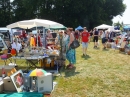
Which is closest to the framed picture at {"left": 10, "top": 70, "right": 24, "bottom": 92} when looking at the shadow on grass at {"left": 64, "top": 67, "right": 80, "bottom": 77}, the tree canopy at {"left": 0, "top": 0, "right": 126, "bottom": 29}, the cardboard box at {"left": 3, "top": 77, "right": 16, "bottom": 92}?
the cardboard box at {"left": 3, "top": 77, "right": 16, "bottom": 92}

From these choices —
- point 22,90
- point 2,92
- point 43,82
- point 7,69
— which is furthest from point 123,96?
point 7,69

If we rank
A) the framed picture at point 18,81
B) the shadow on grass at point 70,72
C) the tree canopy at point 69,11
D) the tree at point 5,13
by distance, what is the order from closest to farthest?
the framed picture at point 18,81 < the shadow on grass at point 70,72 < the tree canopy at point 69,11 < the tree at point 5,13

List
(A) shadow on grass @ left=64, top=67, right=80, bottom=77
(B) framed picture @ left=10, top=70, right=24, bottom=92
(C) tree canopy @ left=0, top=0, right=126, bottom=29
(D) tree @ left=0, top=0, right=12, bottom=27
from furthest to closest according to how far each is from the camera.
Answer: (D) tree @ left=0, top=0, right=12, bottom=27 → (C) tree canopy @ left=0, top=0, right=126, bottom=29 → (A) shadow on grass @ left=64, top=67, right=80, bottom=77 → (B) framed picture @ left=10, top=70, right=24, bottom=92

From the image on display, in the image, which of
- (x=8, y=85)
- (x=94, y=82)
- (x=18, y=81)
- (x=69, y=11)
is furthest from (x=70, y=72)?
(x=69, y=11)

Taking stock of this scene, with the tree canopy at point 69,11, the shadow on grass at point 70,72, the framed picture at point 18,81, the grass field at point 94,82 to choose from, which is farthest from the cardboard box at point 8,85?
the tree canopy at point 69,11

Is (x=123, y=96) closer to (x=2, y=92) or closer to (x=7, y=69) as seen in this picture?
(x=2, y=92)

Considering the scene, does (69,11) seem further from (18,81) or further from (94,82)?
(18,81)

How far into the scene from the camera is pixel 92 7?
36.4 m

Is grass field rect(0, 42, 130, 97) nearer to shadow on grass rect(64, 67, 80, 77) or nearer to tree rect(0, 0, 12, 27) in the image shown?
shadow on grass rect(64, 67, 80, 77)

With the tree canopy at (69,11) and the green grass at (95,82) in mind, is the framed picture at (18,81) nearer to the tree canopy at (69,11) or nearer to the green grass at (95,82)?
the green grass at (95,82)

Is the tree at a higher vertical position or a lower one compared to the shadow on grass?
higher

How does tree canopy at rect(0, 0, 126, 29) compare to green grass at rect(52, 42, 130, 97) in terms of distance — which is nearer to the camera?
green grass at rect(52, 42, 130, 97)

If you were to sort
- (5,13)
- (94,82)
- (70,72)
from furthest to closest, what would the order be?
(5,13)
(70,72)
(94,82)

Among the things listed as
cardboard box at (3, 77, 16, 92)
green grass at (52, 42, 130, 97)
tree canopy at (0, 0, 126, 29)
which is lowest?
green grass at (52, 42, 130, 97)
